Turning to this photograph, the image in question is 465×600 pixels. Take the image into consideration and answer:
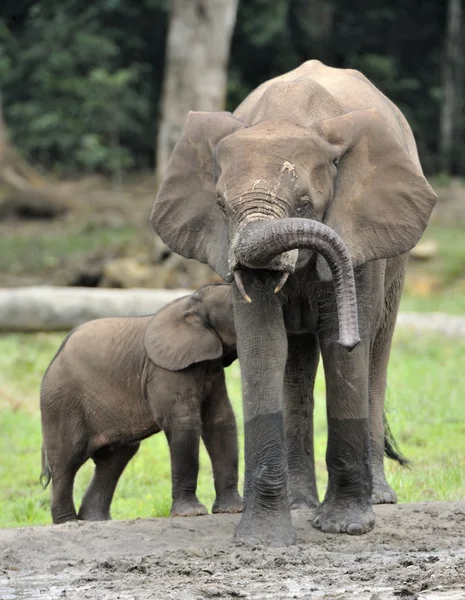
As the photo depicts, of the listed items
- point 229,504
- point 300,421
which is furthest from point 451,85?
point 229,504

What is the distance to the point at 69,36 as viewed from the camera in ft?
91.3

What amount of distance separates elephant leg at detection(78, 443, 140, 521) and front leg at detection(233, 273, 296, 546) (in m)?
1.58

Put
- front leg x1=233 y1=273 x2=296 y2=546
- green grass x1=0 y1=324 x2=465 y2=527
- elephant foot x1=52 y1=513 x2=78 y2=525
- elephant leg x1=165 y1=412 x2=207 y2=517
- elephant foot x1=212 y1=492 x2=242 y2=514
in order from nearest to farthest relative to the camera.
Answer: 1. front leg x1=233 y1=273 x2=296 y2=546
2. elephant leg x1=165 y1=412 x2=207 y2=517
3. elephant foot x1=212 y1=492 x2=242 y2=514
4. elephant foot x1=52 y1=513 x2=78 y2=525
5. green grass x1=0 y1=324 x2=465 y2=527

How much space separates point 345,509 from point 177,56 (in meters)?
12.9

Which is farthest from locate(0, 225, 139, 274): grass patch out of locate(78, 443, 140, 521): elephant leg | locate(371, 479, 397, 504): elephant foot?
locate(371, 479, 397, 504): elephant foot

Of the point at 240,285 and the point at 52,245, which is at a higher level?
the point at 52,245

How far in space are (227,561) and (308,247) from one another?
156cm

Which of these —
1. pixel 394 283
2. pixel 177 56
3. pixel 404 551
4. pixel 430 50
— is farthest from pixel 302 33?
pixel 404 551

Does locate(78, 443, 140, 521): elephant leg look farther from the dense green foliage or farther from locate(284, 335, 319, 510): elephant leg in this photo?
the dense green foliage

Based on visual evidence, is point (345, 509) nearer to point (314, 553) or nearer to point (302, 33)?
point (314, 553)

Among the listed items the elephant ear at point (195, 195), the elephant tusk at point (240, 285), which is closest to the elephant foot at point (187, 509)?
the elephant ear at point (195, 195)

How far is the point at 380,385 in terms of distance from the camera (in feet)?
28.0

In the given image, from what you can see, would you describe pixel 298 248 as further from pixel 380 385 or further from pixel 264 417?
pixel 380 385

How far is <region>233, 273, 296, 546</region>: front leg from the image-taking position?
700 centimetres
